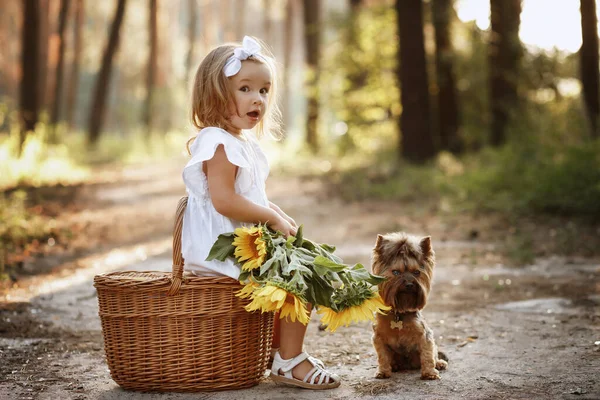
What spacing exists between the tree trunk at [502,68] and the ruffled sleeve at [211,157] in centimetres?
1379

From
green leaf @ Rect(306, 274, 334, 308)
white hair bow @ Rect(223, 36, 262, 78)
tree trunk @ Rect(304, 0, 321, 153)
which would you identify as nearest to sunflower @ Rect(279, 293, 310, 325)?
green leaf @ Rect(306, 274, 334, 308)

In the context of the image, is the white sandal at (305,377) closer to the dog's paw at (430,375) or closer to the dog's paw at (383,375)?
the dog's paw at (383,375)

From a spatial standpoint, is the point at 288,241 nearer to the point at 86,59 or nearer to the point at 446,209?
the point at 446,209

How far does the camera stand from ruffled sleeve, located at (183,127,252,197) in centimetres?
414

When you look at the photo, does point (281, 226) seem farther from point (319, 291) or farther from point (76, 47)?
point (76, 47)

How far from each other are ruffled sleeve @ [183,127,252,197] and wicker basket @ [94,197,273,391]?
26cm

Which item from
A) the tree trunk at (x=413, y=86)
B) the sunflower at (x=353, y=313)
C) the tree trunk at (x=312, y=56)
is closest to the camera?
the sunflower at (x=353, y=313)

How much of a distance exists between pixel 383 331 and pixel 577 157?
7262 mm

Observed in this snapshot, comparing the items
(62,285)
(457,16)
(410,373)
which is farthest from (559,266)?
(457,16)

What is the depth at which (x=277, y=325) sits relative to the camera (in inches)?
183

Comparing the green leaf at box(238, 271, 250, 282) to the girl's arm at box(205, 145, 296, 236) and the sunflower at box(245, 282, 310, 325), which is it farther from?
the girl's arm at box(205, 145, 296, 236)

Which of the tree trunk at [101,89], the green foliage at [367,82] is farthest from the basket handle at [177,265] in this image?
the tree trunk at [101,89]

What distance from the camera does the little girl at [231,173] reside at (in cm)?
415

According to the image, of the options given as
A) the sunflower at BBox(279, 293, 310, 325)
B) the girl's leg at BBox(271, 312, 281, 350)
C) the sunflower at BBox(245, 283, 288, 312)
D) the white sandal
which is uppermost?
the sunflower at BBox(245, 283, 288, 312)
